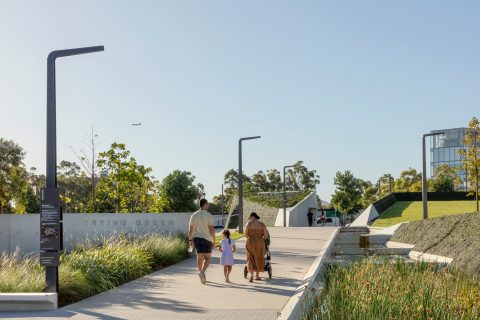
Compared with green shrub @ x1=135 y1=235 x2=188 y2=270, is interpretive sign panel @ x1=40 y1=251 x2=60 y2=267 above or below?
above

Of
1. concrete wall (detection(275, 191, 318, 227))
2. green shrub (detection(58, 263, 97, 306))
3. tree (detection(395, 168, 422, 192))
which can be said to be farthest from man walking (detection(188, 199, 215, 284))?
tree (detection(395, 168, 422, 192))

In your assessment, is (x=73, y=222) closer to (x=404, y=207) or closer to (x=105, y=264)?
(x=105, y=264)

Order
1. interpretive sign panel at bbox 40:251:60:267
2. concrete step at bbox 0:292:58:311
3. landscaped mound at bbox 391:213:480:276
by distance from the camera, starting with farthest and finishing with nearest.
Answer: landscaped mound at bbox 391:213:480:276 < interpretive sign panel at bbox 40:251:60:267 < concrete step at bbox 0:292:58:311

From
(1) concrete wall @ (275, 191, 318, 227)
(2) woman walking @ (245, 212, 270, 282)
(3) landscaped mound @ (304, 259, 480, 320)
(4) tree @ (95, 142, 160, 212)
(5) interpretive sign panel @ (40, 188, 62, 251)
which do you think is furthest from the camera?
(1) concrete wall @ (275, 191, 318, 227)

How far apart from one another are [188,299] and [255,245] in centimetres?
327

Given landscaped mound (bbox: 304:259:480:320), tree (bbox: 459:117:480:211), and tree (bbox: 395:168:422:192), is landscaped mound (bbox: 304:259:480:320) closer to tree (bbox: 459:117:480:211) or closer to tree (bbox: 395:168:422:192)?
tree (bbox: 459:117:480:211)

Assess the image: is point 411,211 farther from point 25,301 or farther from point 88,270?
point 25,301

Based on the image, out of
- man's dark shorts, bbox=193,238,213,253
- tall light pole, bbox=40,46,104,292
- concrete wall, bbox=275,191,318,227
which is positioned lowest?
concrete wall, bbox=275,191,318,227

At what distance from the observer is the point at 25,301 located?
11.3m

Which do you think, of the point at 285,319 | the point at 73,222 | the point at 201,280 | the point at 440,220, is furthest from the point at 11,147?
the point at 285,319

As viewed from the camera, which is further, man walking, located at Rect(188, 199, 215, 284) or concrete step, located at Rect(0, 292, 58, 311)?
man walking, located at Rect(188, 199, 215, 284)

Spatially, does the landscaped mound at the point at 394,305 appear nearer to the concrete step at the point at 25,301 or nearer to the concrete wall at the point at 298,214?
the concrete step at the point at 25,301

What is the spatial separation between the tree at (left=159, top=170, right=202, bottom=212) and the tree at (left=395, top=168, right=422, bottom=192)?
54.2 m

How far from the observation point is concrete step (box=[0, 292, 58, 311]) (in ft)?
37.1
